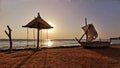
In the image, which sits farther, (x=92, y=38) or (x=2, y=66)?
(x=92, y=38)

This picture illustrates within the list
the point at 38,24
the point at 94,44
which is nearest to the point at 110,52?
the point at 94,44

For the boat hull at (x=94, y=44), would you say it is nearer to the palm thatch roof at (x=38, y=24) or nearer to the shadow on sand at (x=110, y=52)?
the shadow on sand at (x=110, y=52)

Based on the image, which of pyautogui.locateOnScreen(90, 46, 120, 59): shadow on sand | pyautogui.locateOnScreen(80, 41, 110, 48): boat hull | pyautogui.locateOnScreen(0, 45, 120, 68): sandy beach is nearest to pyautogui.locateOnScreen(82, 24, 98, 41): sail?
pyautogui.locateOnScreen(80, 41, 110, 48): boat hull

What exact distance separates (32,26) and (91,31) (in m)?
11.5

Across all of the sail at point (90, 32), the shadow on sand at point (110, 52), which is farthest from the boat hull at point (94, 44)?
the shadow on sand at point (110, 52)

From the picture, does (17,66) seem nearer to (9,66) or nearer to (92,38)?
(9,66)

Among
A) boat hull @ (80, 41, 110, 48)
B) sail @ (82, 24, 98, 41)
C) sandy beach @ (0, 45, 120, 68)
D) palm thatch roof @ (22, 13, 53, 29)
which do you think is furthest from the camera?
sail @ (82, 24, 98, 41)

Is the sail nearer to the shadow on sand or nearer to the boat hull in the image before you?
the boat hull

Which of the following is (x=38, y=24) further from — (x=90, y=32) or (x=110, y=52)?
(x=90, y=32)

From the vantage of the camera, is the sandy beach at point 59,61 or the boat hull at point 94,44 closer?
the sandy beach at point 59,61

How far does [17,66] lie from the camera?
43.5 ft

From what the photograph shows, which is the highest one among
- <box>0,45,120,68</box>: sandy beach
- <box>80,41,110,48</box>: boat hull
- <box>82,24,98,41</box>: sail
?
<box>82,24,98,41</box>: sail

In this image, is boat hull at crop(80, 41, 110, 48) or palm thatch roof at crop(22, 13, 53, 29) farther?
boat hull at crop(80, 41, 110, 48)

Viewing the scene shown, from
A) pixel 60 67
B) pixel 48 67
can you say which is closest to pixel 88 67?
pixel 60 67
